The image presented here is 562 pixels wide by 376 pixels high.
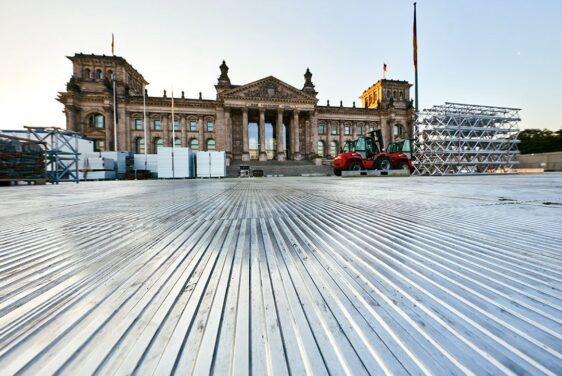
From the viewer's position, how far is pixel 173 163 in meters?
25.3

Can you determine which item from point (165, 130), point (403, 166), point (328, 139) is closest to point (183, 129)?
point (165, 130)

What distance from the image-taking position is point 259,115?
4241 centimetres

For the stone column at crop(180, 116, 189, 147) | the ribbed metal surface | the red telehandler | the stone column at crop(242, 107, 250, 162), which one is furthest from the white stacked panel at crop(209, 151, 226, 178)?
the ribbed metal surface

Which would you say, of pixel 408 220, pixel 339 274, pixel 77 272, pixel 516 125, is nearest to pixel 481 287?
pixel 339 274

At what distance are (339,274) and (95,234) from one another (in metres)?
1.73

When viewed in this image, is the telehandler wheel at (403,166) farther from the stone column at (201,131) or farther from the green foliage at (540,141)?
the green foliage at (540,141)

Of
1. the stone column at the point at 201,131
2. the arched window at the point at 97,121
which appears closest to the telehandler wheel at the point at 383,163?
the stone column at the point at 201,131

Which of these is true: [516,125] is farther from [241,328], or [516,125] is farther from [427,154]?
[241,328]

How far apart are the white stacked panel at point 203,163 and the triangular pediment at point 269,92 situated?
53.6ft

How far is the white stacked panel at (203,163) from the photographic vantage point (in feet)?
89.4

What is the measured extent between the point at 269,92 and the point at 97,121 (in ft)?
89.8

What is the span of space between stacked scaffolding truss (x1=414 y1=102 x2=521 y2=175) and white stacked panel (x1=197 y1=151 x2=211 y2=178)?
21278 mm

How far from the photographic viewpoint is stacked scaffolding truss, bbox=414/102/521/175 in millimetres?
22766

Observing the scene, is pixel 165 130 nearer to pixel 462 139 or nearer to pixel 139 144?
pixel 139 144
